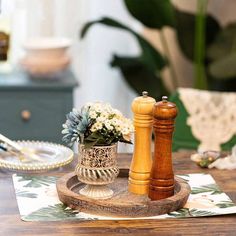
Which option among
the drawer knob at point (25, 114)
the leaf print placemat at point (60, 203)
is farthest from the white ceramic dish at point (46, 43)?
the leaf print placemat at point (60, 203)

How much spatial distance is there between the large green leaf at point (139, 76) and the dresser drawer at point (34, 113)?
1.45 ft

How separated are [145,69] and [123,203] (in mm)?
1929

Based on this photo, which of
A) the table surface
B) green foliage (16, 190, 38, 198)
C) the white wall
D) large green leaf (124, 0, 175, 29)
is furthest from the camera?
the white wall

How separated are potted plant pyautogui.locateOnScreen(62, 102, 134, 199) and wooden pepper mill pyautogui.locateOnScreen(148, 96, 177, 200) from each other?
74 millimetres

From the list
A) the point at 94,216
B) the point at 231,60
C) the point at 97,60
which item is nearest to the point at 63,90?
the point at 97,60

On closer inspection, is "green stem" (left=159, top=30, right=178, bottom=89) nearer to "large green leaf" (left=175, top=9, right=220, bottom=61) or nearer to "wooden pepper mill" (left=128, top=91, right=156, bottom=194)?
"large green leaf" (left=175, top=9, right=220, bottom=61)

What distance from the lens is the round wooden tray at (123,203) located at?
1780 millimetres

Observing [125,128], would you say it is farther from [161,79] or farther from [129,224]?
[161,79]

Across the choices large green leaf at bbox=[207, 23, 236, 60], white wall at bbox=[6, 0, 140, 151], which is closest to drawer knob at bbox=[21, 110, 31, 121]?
white wall at bbox=[6, 0, 140, 151]

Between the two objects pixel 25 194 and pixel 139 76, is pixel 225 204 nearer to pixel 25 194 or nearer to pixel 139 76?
pixel 25 194

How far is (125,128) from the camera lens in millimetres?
1829

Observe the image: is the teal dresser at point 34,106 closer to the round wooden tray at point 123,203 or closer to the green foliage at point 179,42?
the green foliage at point 179,42

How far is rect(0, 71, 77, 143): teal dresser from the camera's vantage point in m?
3.29

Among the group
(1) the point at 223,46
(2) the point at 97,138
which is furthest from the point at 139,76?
(2) the point at 97,138
